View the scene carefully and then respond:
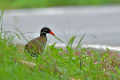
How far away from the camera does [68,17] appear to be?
1853 centimetres

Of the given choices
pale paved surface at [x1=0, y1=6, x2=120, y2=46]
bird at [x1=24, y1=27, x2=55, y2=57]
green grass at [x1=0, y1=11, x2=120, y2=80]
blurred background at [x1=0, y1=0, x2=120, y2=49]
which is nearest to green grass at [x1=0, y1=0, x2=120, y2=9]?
blurred background at [x1=0, y1=0, x2=120, y2=49]

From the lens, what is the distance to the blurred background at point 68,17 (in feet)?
49.4

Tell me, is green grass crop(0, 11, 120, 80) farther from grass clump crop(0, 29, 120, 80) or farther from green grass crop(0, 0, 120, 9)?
green grass crop(0, 0, 120, 9)

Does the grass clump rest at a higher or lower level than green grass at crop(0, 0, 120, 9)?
lower

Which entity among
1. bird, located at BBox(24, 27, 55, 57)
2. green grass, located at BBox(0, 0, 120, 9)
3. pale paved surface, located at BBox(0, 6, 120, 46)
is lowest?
pale paved surface, located at BBox(0, 6, 120, 46)

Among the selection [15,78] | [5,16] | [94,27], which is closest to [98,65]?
[15,78]

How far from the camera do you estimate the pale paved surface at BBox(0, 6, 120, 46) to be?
1498 centimetres

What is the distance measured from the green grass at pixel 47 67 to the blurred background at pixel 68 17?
4.87 metres

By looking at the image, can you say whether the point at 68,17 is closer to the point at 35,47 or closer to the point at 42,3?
the point at 42,3

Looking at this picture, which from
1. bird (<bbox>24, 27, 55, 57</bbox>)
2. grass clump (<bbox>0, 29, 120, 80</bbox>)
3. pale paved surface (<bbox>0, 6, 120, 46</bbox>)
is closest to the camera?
grass clump (<bbox>0, 29, 120, 80</bbox>)

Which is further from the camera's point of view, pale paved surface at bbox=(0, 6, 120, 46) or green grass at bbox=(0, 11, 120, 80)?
pale paved surface at bbox=(0, 6, 120, 46)

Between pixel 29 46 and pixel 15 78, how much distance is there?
1987 mm

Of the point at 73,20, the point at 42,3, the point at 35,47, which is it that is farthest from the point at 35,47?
the point at 42,3

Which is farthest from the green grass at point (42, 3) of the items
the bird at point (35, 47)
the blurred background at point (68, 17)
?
the bird at point (35, 47)
